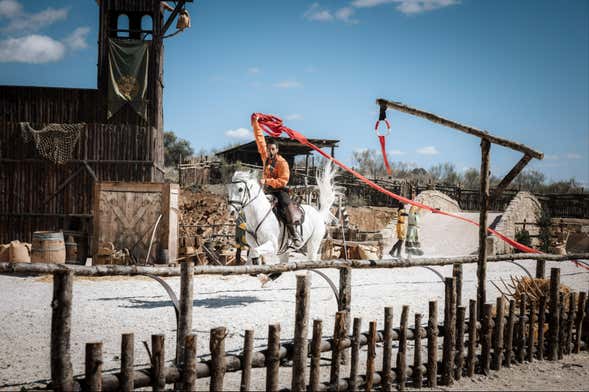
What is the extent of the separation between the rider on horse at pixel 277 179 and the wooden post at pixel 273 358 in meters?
4.73

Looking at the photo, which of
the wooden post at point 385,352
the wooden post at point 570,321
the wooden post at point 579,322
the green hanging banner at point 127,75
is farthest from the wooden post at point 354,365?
the green hanging banner at point 127,75

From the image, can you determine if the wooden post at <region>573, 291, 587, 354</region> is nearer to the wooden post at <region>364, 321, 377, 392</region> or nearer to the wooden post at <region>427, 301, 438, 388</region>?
the wooden post at <region>427, 301, 438, 388</region>

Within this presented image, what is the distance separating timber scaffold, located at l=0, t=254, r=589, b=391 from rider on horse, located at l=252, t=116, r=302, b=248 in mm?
3476

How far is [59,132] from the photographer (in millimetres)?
13422

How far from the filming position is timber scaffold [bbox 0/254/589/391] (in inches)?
128

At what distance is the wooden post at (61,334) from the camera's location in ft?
10.3

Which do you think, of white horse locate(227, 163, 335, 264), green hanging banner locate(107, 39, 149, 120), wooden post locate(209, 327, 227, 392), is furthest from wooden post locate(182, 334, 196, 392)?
green hanging banner locate(107, 39, 149, 120)

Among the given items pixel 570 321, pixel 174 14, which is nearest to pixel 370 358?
pixel 570 321

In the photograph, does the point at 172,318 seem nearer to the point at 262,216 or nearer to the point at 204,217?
the point at 262,216

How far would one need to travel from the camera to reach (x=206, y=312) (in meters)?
7.14

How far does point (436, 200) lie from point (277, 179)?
1764 centimetres

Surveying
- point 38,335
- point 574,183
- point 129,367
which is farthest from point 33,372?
point 574,183

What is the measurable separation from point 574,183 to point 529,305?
49.3m

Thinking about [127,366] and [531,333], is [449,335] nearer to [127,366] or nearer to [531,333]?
[531,333]
